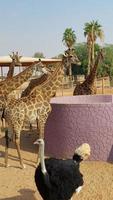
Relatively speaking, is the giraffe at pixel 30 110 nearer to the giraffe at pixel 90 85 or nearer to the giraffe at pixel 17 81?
the giraffe at pixel 17 81

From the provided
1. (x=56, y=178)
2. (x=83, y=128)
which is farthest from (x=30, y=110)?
(x=56, y=178)

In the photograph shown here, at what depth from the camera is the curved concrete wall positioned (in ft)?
29.7

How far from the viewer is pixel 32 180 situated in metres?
7.82

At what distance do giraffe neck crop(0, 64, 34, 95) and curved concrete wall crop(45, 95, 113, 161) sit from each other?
1212mm

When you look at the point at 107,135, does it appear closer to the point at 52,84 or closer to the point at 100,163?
the point at 100,163

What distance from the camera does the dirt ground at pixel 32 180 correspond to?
703 cm

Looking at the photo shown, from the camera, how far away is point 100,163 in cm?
891

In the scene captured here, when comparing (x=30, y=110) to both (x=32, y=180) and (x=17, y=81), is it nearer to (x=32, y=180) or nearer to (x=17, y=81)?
(x=17, y=81)

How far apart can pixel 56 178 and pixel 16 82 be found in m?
4.99

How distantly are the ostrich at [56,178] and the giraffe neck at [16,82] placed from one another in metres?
4.54

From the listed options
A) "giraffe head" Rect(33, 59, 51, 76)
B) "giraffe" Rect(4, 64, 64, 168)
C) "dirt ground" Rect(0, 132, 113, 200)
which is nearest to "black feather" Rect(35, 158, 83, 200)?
"dirt ground" Rect(0, 132, 113, 200)

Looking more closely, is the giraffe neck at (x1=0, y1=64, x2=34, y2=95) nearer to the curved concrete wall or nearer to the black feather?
the curved concrete wall

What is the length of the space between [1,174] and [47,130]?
1.93m

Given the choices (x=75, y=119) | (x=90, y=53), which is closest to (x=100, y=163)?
(x=75, y=119)
